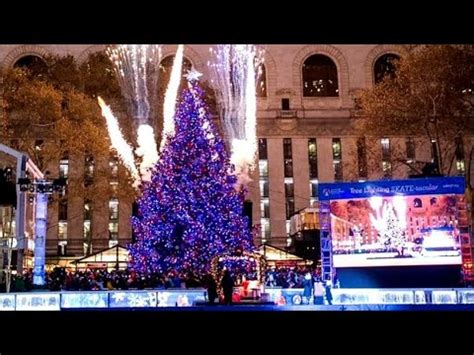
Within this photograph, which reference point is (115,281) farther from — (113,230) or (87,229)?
(87,229)

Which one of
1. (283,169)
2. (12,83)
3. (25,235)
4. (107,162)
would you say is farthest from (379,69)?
(25,235)

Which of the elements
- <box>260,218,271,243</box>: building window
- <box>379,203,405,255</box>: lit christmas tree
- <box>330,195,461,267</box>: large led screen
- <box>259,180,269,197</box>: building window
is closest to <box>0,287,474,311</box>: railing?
<box>330,195,461,267</box>: large led screen

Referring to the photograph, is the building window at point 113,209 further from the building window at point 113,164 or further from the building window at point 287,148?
the building window at point 287,148

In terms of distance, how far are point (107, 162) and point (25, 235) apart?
18.8m

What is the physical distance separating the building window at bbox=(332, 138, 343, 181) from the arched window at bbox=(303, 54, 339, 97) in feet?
11.9

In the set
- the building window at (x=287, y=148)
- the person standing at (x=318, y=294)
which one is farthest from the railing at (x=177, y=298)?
the building window at (x=287, y=148)

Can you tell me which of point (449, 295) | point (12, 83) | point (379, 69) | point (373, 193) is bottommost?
point (449, 295)

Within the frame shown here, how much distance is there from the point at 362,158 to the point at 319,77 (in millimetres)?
7625
